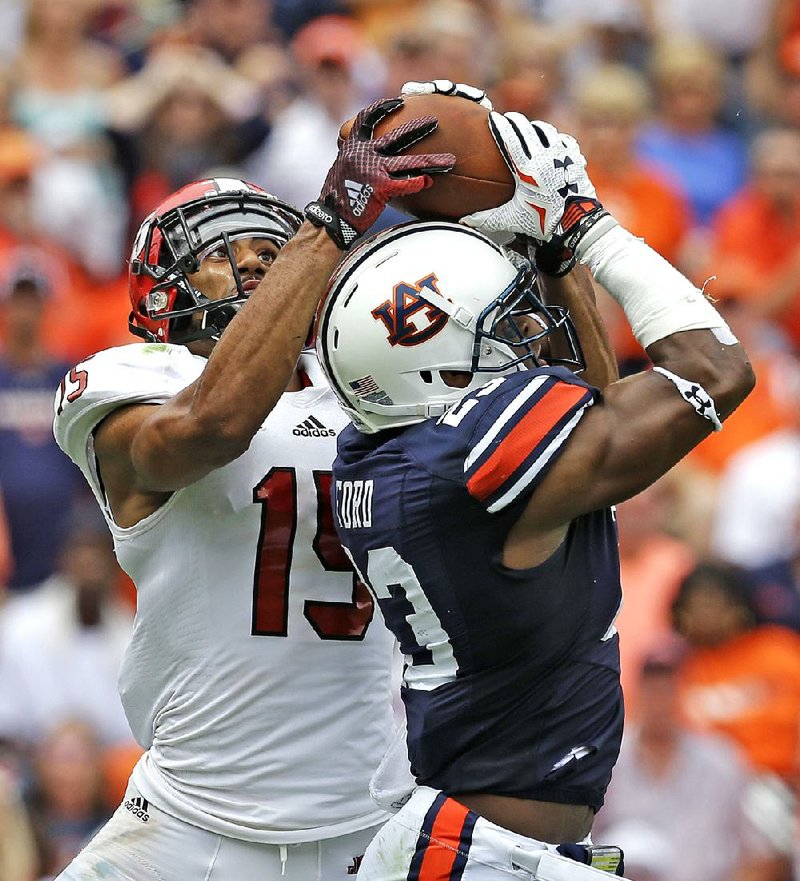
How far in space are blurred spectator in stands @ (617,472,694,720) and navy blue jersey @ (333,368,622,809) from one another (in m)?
3.65

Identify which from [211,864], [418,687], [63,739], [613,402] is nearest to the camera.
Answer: [613,402]

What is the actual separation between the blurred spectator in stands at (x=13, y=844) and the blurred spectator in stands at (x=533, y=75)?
4.00 m

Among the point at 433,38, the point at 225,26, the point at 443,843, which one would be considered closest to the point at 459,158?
the point at 443,843

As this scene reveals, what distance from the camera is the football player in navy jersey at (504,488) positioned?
3.08m

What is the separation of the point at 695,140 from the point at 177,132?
2.82 metres

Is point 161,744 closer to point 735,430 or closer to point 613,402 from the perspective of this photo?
point 613,402

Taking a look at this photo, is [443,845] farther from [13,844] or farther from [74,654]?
[74,654]

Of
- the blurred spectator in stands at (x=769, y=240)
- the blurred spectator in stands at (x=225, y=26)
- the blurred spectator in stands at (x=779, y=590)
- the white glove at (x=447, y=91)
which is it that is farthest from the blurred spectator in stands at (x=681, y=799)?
the blurred spectator in stands at (x=225, y=26)

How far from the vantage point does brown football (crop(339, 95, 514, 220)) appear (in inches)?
133

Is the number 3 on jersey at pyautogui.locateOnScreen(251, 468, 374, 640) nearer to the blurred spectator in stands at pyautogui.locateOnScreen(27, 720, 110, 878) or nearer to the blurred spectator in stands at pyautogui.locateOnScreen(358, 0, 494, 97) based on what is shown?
the blurred spectator in stands at pyautogui.locateOnScreen(27, 720, 110, 878)

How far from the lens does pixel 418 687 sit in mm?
3309

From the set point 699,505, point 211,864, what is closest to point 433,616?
point 211,864

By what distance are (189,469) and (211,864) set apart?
2.92 feet

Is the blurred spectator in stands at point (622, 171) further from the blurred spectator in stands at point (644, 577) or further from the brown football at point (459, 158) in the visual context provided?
the brown football at point (459, 158)
